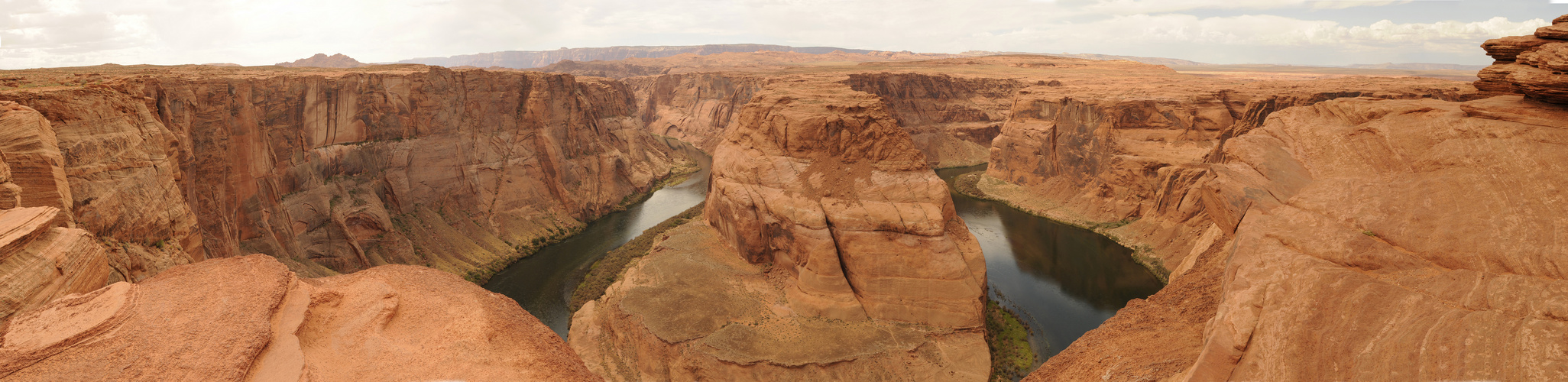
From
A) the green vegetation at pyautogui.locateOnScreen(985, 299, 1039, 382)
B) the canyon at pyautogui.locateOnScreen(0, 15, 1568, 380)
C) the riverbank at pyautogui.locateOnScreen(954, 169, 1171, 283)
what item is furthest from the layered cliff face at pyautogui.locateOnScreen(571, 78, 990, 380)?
the riverbank at pyautogui.locateOnScreen(954, 169, 1171, 283)

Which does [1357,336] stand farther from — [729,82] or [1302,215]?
[729,82]

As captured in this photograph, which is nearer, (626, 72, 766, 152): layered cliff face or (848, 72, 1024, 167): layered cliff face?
(848, 72, 1024, 167): layered cliff face

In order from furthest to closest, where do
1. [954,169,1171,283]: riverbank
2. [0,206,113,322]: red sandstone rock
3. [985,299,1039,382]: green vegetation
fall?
[954,169,1171,283]: riverbank < [985,299,1039,382]: green vegetation < [0,206,113,322]: red sandstone rock

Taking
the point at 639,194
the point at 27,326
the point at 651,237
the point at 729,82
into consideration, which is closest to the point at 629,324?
the point at 651,237

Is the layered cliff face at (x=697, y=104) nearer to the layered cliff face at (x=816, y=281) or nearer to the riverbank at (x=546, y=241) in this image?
the riverbank at (x=546, y=241)

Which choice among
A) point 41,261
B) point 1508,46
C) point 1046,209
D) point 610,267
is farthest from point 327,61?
point 1508,46

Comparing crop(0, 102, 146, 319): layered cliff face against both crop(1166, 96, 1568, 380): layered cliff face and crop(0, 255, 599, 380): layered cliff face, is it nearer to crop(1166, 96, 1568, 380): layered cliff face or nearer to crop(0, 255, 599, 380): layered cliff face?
crop(0, 255, 599, 380): layered cliff face
